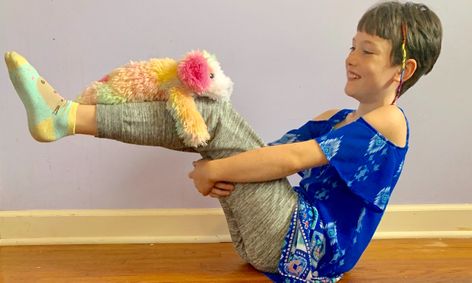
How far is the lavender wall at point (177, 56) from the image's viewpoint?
1.36m

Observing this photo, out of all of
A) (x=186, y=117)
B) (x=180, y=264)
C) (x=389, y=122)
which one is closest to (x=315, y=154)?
(x=389, y=122)

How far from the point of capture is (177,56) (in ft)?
4.57

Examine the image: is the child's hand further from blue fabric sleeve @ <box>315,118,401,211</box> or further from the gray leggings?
blue fabric sleeve @ <box>315,118,401,211</box>

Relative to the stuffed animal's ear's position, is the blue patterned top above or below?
below

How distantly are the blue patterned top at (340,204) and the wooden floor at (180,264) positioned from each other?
155 mm

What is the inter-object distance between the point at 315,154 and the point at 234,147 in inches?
6.8

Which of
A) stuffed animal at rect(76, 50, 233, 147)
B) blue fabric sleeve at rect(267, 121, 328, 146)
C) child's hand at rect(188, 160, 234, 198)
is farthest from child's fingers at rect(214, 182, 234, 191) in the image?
blue fabric sleeve at rect(267, 121, 328, 146)

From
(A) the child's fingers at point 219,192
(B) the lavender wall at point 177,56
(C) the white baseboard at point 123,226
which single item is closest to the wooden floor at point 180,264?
(C) the white baseboard at point 123,226

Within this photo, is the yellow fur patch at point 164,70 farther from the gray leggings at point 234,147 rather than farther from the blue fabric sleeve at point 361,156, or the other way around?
the blue fabric sleeve at point 361,156

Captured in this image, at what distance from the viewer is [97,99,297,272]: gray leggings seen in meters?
1.03

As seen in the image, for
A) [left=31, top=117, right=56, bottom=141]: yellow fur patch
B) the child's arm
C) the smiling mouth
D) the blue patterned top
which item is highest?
[left=31, top=117, right=56, bottom=141]: yellow fur patch

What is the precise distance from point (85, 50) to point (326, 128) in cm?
66

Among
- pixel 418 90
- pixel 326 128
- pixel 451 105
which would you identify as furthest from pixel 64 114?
pixel 451 105

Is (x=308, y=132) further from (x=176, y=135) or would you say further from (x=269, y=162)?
(x=176, y=135)
